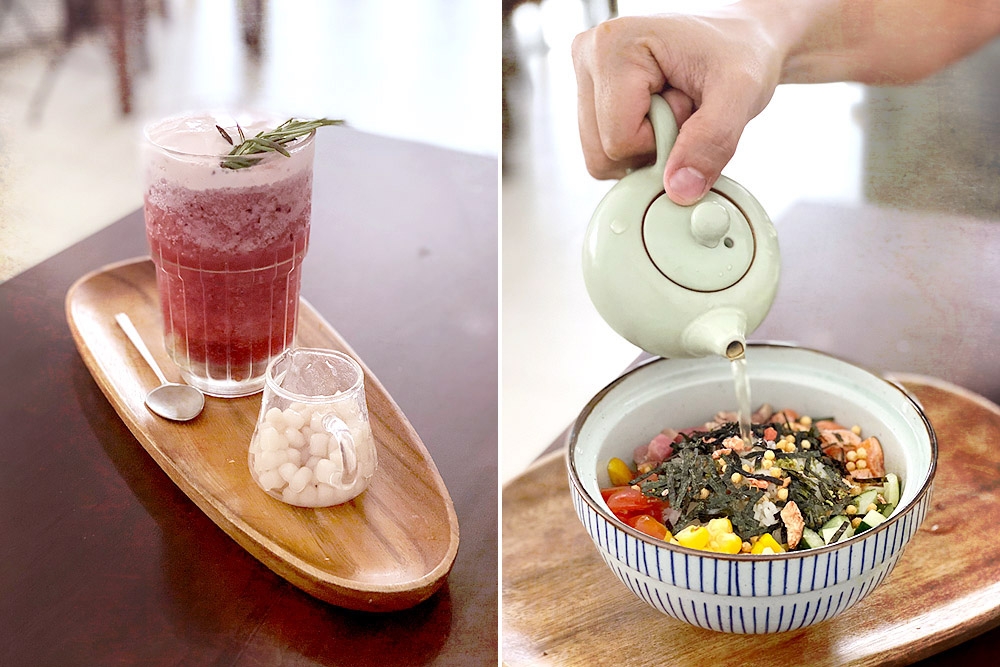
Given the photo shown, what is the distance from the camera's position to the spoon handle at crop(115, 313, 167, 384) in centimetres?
68

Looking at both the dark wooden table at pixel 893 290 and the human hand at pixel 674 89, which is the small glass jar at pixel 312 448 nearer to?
the human hand at pixel 674 89

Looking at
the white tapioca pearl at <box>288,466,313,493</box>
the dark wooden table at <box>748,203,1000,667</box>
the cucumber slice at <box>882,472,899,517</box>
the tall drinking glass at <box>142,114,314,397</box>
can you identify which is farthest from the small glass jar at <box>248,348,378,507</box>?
the dark wooden table at <box>748,203,1000,667</box>

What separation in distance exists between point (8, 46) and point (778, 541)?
3.00ft

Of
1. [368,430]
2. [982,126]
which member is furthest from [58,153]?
[982,126]

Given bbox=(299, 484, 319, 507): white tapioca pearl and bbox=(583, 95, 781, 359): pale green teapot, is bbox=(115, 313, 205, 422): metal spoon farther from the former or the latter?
bbox=(583, 95, 781, 359): pale green teapot

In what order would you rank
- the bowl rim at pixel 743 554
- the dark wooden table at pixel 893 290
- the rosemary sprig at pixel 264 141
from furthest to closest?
the dark wooden table at pixel 893 290 → the rosemary sprig at pixel 264 141 → the bowl rim at pixel 743 554

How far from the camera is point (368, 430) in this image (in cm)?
57

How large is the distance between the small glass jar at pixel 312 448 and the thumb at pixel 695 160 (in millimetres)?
221

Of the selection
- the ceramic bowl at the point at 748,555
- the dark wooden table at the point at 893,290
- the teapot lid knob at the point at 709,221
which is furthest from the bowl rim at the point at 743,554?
the dark wooden table at the point at 893,290

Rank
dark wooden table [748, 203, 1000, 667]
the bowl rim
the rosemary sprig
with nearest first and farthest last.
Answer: the bowl rim
the rosemary sprig
dark wooden table [748, 203, 1000, 667]

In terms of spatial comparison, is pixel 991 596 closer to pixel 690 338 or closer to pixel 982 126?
pixel 690 338

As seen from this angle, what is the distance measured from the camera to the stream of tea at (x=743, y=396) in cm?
59

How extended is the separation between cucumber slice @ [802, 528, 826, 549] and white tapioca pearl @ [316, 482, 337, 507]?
27 centimetres

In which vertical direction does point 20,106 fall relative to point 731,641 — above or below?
above
